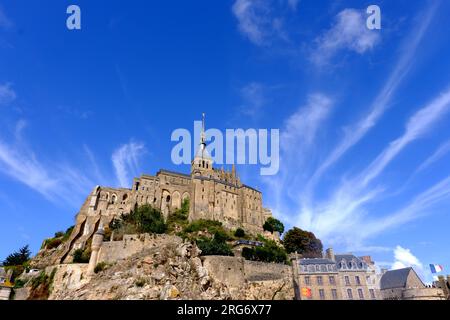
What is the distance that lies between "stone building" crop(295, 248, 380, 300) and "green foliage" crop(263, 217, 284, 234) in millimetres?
28202

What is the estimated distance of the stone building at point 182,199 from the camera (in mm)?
50000

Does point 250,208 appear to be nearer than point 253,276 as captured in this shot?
No

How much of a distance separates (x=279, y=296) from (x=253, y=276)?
11.3 ft

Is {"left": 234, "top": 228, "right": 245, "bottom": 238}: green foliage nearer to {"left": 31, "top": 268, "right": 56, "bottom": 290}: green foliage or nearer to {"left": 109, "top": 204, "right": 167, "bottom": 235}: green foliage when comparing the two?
{"left": 109, "top": 204, "right": 167, "bottom": 235}: green foliage

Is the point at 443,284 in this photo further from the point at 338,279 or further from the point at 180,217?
the point at 180,217

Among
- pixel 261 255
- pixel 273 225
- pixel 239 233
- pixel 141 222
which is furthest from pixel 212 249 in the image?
pixel 273 225

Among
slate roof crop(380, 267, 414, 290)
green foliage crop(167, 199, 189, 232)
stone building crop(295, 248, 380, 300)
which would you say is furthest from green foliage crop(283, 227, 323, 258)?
stone building crop(295, 248, 380, 300)

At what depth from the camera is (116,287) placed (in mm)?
26859

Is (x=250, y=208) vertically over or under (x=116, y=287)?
over

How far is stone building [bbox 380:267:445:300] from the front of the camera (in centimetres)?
3102
